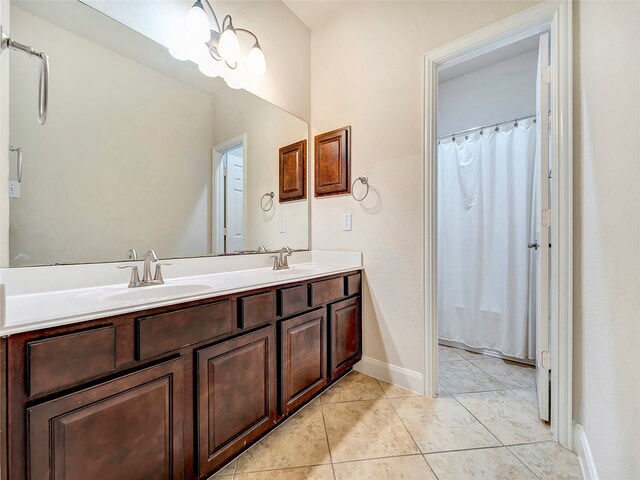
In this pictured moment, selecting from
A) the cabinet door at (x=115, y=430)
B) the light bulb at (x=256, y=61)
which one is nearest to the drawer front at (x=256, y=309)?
the cabinet door at (x=115, y=430)

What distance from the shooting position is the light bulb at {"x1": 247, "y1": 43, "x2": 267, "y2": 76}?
177 cm

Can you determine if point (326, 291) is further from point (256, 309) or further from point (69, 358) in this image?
point (69, 358)

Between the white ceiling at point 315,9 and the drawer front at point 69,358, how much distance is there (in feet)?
7.87

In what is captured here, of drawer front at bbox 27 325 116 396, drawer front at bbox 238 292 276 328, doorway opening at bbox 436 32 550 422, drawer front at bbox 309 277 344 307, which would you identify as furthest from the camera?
doorway opening at bbox 436 32 550 422

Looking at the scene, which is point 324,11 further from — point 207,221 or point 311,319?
point 311,319

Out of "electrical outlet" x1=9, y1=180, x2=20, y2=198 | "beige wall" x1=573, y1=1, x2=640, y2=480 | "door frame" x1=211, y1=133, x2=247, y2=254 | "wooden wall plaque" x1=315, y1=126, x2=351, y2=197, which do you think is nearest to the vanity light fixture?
"door frame" x1=211, y1=133, x2=247, y2=254

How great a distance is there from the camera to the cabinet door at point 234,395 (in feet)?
3.34

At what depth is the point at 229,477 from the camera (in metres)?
1.13

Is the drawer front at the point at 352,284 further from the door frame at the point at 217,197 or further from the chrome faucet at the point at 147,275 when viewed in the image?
the chrome faucet at the point at 147,275

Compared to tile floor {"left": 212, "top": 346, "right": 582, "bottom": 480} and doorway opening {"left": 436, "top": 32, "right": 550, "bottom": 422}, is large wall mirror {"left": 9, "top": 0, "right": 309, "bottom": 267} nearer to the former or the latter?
tile floor {"left": 212, "top": 346, "right": 582, "bottom": 480}

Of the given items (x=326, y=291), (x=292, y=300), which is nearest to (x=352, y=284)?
(x=326, y=291)

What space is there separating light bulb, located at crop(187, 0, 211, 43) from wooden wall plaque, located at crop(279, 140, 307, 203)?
825mm

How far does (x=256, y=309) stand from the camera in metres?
1.21

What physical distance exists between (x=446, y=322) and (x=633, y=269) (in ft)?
6.38
